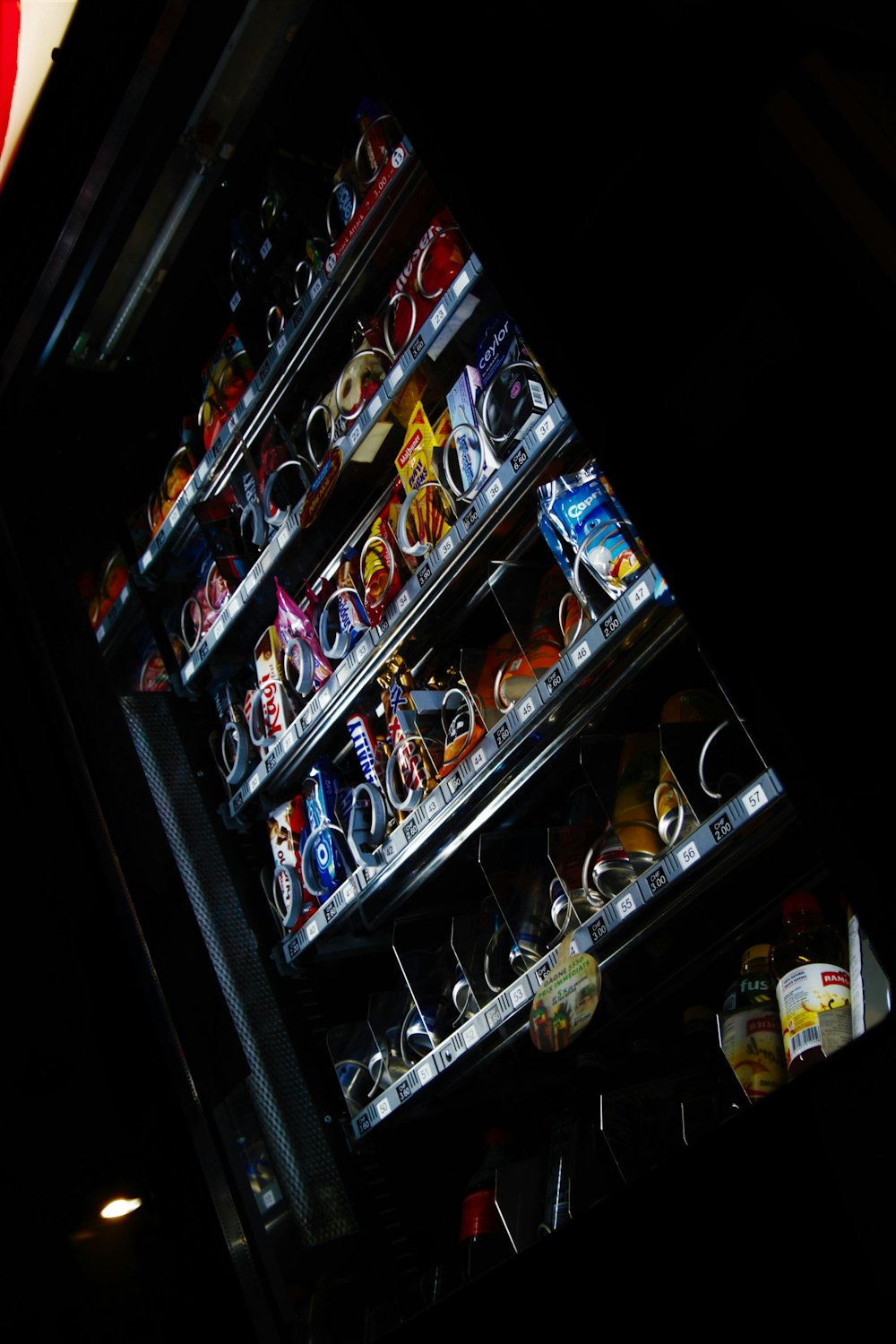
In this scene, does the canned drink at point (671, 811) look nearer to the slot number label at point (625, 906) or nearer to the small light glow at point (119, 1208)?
the slot number label at point (625, 906)

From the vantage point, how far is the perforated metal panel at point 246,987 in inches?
74.0

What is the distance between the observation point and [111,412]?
2.45 m

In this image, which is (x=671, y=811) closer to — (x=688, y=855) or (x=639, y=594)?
(x=688, y=855)

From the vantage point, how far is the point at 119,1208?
5.53ft

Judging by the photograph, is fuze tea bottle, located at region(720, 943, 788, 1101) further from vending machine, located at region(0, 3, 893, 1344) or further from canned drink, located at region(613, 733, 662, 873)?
canned drink, located at region(613, 733, 662, 873)

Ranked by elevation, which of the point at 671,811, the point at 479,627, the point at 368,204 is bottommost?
the point at 671,811

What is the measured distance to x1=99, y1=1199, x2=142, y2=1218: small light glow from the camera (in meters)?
1.68

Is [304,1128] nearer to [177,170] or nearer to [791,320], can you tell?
[791,320]

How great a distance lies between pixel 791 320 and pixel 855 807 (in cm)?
42

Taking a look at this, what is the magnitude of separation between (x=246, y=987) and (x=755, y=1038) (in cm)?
→ 96

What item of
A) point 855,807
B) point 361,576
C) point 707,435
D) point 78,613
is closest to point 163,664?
point 78,613

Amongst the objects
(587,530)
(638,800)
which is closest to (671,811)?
(638,800)

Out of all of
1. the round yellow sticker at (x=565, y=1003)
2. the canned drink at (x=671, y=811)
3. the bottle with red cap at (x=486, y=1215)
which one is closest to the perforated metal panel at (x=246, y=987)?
the bottle with red cap at (x=486, y=1215)

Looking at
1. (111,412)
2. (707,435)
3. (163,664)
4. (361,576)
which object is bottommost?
(707,435)
